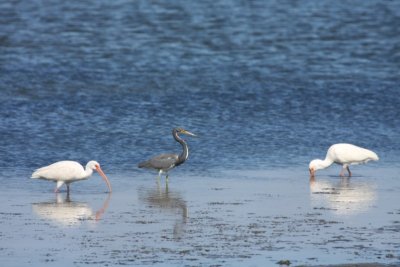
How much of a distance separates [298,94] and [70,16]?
13.1 meters

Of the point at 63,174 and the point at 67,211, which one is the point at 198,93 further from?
the point at 67,211

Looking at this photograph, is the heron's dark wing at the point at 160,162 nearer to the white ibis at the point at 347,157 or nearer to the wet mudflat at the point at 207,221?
the wet mudflat at the point at 207,221

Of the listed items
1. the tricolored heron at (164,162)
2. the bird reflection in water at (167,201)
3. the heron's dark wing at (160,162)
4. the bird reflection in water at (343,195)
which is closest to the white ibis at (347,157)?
the bird reflection in water at (343,195)

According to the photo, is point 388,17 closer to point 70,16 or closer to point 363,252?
point 70,16

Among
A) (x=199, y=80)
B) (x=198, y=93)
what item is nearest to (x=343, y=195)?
(x=198, y=93)

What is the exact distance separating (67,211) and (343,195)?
400cm

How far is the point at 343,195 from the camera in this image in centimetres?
1706

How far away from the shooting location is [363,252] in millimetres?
12477

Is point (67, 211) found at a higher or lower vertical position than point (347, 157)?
higher

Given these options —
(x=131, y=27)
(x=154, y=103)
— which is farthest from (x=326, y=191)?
(x=131, y=27)

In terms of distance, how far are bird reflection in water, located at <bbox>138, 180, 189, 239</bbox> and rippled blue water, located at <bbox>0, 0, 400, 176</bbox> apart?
2.39m

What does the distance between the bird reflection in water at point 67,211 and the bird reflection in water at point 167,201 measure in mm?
594

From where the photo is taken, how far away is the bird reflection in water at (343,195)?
51.4 ft

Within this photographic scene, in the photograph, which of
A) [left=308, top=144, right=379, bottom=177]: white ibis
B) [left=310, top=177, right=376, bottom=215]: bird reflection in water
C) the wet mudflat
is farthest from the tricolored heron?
[left=308, top=144, right=379, bottom=177]: white ibis
